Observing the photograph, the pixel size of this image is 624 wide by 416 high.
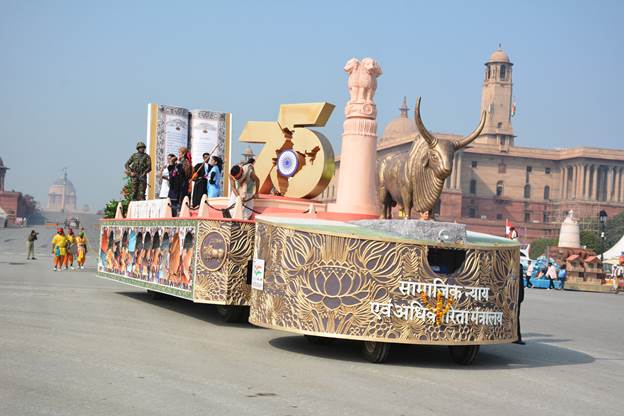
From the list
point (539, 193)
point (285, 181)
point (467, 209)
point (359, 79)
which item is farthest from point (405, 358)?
point (539, 193)

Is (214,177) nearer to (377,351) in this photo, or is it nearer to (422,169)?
(422,169)

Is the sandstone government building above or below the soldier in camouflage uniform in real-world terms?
above

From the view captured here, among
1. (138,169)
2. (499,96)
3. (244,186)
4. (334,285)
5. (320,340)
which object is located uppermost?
(499,96)

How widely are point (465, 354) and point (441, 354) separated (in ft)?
3.69

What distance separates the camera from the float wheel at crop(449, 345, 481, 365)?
11.4m

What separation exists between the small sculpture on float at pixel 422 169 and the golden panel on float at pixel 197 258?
8.56 ft

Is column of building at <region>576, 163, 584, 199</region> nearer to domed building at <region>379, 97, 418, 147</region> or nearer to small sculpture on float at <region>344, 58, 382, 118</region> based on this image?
domed building at <region>379, 97, 418, 147</region>

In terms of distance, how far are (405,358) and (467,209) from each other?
126186mm

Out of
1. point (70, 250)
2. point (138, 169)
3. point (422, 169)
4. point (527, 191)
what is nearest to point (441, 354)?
point (422, 169)

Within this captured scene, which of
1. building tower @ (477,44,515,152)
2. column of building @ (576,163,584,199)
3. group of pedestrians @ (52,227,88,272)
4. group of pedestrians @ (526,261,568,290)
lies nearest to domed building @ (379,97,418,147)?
building tower @ (477,44,515,152)

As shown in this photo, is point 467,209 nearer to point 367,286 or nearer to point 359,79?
point 359,79

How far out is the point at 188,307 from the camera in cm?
1773

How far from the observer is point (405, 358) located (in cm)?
1168

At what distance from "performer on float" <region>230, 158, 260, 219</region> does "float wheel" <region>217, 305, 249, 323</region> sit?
1.54 metres
